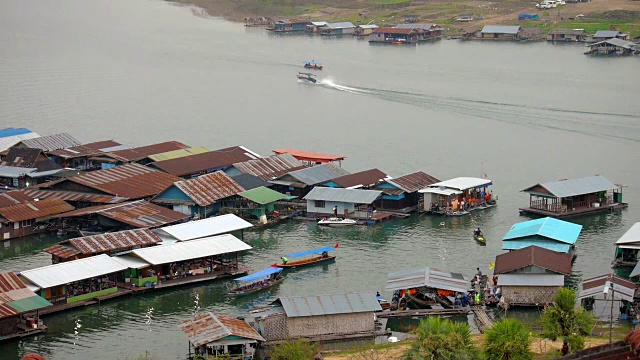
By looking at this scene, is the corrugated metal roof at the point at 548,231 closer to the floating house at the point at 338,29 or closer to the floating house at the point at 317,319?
the floating house at the point at 317,319

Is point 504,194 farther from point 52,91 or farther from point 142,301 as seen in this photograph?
point 52,91

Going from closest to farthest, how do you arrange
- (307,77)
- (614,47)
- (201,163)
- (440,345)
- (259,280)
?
(440,345), (259,280), (201,163), (307,77), (614,47)

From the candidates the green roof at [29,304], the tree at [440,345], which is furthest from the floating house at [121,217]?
the tree at [440,345]

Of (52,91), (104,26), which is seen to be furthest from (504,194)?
(104,26)

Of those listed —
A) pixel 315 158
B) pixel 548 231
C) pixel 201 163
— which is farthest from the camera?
pixel 315 158

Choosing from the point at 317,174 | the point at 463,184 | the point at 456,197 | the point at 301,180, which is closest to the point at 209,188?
the point at 301,180

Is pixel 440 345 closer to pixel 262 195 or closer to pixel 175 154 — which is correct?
pixel 262 195

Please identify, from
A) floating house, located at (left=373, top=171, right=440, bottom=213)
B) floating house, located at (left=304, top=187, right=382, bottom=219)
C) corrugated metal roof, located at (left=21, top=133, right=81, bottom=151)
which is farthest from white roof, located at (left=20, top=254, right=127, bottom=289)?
corrugated metal roof, located at (left=21, top=133, right=81, bottom=151)

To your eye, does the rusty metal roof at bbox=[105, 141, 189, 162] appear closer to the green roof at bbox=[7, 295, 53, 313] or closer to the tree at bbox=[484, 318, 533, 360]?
the green roof at bbox=[7, 295, 53, 313]
